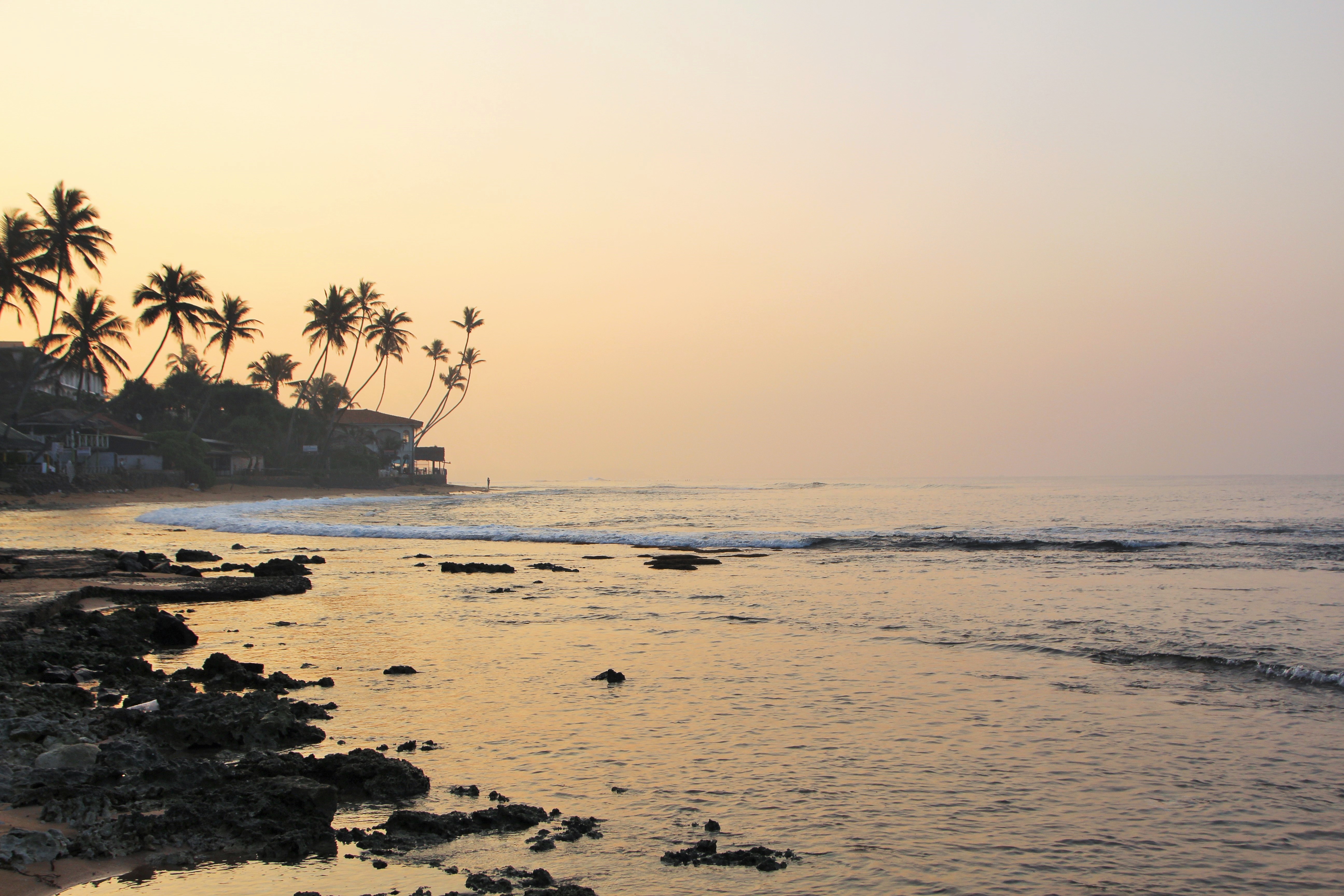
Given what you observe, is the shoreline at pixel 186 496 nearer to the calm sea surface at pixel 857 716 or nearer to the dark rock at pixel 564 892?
the calm sea surface at pixel 857 716

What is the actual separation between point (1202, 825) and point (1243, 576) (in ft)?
57.7

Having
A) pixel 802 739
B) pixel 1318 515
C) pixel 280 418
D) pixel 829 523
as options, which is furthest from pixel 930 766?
pixel 280 418

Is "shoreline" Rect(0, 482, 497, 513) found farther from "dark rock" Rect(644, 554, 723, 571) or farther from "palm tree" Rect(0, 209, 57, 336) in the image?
"dark rock" Rect(644, 554, 723, 571)

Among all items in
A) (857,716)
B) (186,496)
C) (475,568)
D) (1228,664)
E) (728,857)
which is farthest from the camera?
(186,496)

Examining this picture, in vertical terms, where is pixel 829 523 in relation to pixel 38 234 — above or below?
below

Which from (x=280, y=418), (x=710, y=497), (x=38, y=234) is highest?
(x=38, y=234)

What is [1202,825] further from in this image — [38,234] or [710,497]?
[710,497]

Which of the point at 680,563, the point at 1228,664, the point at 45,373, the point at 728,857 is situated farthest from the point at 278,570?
the point at 45,373

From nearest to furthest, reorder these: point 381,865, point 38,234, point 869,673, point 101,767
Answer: point 381,865 < point 101,767 < point 869,673 < point 38,234

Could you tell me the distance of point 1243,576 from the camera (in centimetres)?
2034

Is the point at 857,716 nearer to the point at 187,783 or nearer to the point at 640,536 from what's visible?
the point at 187,783

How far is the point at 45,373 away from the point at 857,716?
72724 millimetres

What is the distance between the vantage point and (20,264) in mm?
47156

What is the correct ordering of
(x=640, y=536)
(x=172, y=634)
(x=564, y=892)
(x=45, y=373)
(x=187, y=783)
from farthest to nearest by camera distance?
(x=45, y=373), (x=640, y=536), (x=172, y=634), (x=187, y=783), (x=564, y=892)
